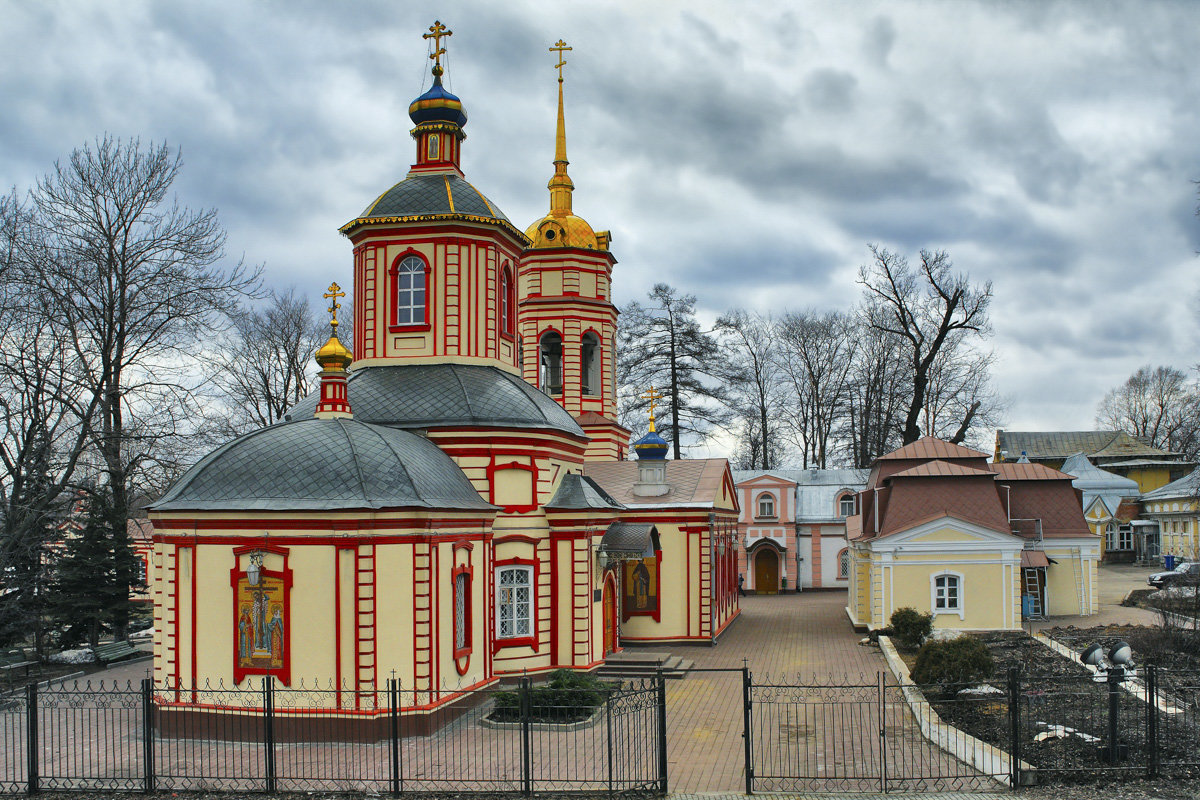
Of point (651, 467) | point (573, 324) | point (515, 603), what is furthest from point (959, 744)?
point (573, 324)

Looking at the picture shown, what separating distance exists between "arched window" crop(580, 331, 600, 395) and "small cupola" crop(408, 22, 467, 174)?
7839 millimetres

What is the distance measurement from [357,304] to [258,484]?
5.90 metres

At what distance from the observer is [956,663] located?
14477 millimetres

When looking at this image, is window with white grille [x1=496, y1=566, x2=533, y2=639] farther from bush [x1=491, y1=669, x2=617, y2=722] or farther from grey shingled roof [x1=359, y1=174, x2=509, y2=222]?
grey shingled roof [x1=359, y1=174, x2=509, y2=222]

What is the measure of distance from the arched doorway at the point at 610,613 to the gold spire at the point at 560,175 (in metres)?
11.7

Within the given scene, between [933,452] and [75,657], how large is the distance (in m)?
19.6

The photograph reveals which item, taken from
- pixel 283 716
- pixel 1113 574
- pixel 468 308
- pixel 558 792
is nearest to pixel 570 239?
pixel 468 308

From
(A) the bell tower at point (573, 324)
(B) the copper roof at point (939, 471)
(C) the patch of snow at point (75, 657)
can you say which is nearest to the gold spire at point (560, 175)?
(A) the bell tower at point (573, 324)

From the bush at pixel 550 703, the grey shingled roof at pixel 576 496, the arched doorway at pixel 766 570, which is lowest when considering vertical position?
the arched doorway at pixel 766 570

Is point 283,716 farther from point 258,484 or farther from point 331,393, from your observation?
point 331,393

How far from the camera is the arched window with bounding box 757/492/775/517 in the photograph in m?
38.1

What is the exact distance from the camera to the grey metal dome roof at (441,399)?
17344 mm

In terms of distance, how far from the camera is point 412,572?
14156 millimetres

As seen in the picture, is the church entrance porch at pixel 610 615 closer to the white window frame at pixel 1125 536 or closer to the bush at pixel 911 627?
the bush at pixel 911 627
